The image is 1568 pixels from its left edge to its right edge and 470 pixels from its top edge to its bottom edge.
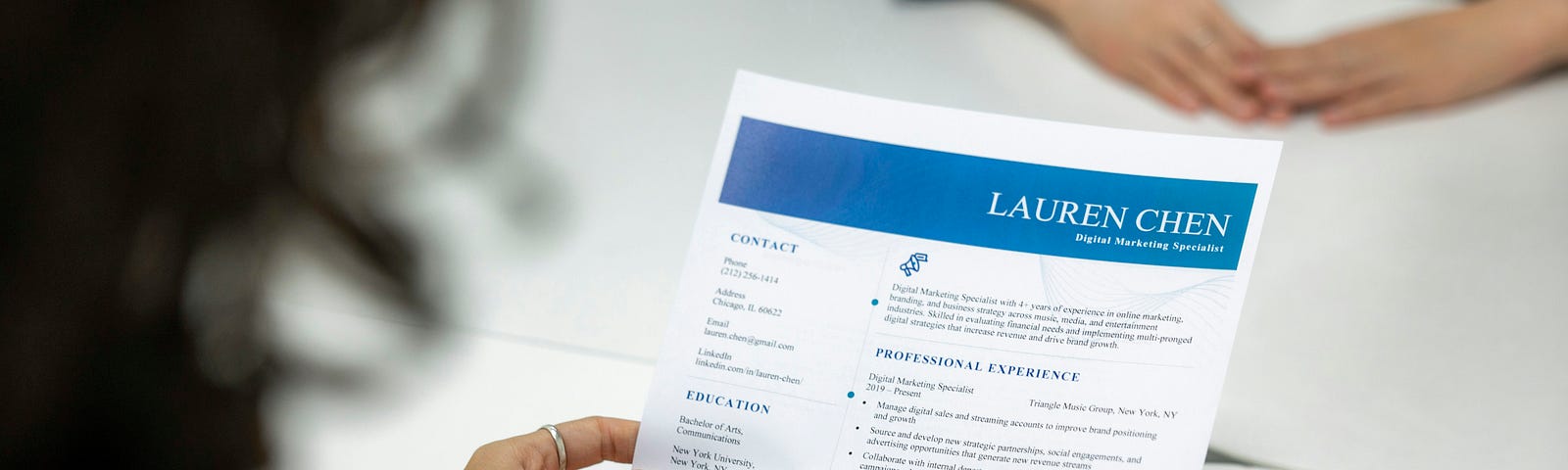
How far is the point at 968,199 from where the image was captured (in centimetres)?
52

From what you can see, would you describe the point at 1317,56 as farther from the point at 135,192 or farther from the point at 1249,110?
the point at 135,192

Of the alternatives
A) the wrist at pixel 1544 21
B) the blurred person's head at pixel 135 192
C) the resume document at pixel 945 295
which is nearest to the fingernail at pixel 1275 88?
the wrist at pixel 1544 21

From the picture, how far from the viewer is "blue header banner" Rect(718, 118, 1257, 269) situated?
52 cm

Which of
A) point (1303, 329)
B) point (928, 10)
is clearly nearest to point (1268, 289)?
point (1303, 329)

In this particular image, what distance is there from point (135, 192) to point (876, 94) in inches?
23.6

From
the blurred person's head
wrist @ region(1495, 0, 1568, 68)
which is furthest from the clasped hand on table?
the blurred person's head

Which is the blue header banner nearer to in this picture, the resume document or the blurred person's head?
the resume document

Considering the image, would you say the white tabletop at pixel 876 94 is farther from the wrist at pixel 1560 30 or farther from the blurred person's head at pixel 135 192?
the blurred person's head at pixel 135 192

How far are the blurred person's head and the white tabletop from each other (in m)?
0.41

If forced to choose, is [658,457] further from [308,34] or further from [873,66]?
[873,66]

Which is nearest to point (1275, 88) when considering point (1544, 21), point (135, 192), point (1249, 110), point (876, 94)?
point (1249, 110)

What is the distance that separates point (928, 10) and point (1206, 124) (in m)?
0.21

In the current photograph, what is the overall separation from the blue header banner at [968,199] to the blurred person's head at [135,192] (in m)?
0.23

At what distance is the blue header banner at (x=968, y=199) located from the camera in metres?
0.52
